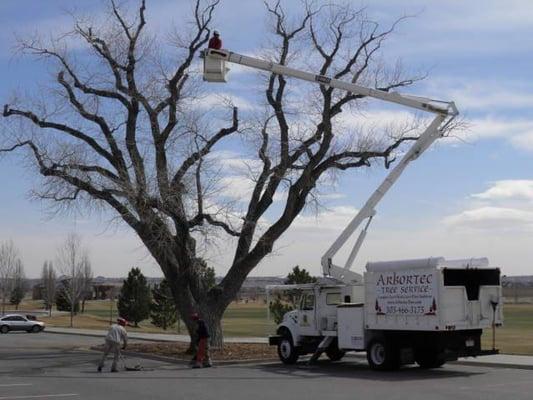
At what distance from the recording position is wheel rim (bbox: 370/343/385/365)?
67.1 ft

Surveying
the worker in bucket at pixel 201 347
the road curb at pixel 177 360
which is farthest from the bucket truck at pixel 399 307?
the worker in bucket at pixel 201 347

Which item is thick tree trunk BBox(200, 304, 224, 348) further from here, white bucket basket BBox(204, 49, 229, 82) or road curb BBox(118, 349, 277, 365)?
white bucket basket BBox(204, 49, 229, 82)

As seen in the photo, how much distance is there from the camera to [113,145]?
87.5 ft

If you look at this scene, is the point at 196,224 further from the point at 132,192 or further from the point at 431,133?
the point at 431,133

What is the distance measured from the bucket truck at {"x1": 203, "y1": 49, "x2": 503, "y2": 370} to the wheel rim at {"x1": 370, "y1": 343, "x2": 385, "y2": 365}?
0.03m

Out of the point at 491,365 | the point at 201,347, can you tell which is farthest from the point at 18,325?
the point at 491,365

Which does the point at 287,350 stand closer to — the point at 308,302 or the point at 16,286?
the point at 308,302

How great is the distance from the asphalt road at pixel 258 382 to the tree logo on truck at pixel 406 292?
1656mm

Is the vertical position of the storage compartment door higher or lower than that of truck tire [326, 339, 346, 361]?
higher

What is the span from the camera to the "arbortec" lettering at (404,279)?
19547 mm

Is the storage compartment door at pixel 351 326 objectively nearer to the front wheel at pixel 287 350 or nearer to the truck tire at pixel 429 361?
the truck tire at pixel 429 361

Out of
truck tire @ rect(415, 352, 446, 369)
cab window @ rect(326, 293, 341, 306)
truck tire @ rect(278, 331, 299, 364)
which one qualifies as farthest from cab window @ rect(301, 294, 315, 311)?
truck tire @ rect(415, 352, 446, 369)

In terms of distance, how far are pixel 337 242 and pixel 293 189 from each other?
335 cm

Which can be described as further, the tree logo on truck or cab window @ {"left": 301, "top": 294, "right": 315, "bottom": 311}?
cab window @ {"left": 301, "top": 294, "right": 315, "bottom": 311}
